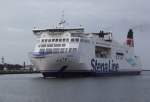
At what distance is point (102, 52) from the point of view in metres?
71.8

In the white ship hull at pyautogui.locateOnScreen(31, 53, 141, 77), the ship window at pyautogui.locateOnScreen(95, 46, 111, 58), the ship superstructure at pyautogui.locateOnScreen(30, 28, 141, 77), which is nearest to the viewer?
the white ship hull at pyautogui.locateOnScreen(31, 53, 141, 77)

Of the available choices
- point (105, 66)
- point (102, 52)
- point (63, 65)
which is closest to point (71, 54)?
point (63, 65)

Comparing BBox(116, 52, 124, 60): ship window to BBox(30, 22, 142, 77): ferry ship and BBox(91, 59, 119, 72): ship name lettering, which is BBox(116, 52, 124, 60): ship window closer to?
BBox(91, 59, 119, 72): ship name lettering

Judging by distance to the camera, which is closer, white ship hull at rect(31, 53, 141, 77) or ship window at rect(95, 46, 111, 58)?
white ship hull at rect(31, 53, 141, 77)

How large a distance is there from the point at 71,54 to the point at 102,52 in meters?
12.9

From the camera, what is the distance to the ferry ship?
193 feet

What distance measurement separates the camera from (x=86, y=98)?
33781 millimetres

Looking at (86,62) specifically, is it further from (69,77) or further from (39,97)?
(39,97)

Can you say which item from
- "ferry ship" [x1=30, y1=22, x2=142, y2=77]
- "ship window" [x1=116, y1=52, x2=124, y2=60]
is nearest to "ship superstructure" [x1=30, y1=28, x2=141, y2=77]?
"ferry ship" [x1=30, y1=22, x2=142, y2=77]

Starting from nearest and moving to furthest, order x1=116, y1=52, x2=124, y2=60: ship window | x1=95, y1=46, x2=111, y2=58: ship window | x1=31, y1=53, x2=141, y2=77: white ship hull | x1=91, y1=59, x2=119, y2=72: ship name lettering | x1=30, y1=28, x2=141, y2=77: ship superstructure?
1. x1=31, y1=53, x2=141, y2=77: white ship hull
2. x1=30, y1=28, x2=141, y2=77: ship superstructure
3. x1=91, y1=59, x2=119, y2=72: ship name lettering
4. x1=95, y1=46, x2=111, y2=58: ship window
5. x1=116, y1=52, x2=124, y2=60: ship window

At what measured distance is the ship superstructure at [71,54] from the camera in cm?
5881

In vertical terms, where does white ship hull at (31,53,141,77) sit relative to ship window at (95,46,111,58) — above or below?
below

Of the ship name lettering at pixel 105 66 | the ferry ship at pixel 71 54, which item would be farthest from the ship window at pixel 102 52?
the ship name lettering at pixel 105 66

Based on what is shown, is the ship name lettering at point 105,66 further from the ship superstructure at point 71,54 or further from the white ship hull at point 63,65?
the white ship hull at point 63,65
